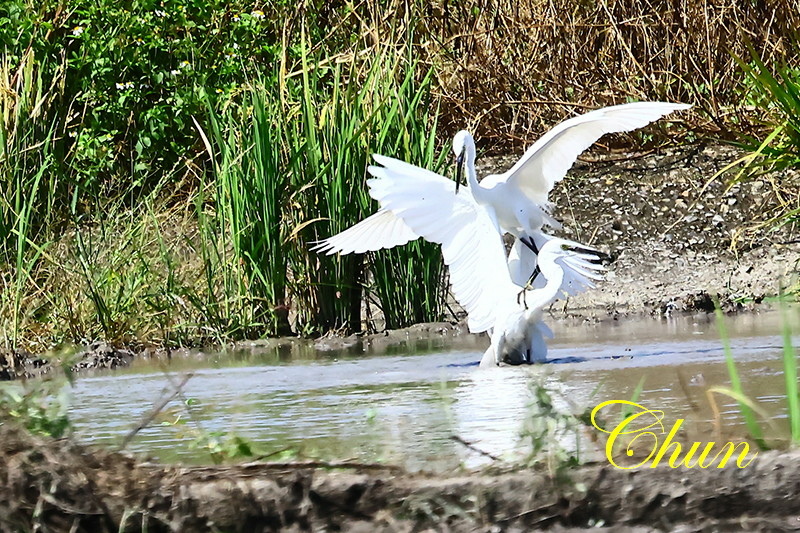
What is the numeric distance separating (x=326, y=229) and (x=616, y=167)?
3535 millimetres

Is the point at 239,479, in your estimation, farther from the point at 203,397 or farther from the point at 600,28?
the point at 600,28

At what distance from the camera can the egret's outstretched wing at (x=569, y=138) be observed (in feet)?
23.8

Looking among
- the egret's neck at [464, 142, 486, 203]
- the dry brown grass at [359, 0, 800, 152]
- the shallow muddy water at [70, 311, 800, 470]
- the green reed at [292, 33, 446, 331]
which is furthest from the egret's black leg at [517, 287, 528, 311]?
the dry brown grass at [359, 0, 800, 152]

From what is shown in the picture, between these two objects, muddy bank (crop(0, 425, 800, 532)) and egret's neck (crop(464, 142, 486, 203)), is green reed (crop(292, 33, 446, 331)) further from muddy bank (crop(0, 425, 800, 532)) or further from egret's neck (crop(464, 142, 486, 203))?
muddy bank (crop(0, 425, 800, 532))

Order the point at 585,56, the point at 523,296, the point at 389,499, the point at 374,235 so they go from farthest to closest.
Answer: the point at 585,56 < the point at 374,235 < the point at 523,296 < the point at 389,499

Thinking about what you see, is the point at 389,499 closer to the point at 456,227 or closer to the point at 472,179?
the point at 456,227

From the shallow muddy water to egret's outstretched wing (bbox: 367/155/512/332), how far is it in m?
0.35

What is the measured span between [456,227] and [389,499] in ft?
13.2

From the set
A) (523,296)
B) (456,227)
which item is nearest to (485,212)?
(456,227)

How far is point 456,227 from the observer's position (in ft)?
23.6

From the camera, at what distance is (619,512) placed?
10.6 feet

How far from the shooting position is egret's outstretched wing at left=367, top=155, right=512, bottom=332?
7.02 m

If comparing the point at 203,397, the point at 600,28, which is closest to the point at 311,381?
the point at 203,397

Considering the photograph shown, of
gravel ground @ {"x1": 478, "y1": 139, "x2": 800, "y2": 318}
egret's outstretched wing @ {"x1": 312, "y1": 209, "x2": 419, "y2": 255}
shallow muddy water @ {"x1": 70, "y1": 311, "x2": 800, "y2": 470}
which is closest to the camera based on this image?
shallow muddy water @ {"x1": 70, "y1": 311, "x2": 800, "y2": 470}
